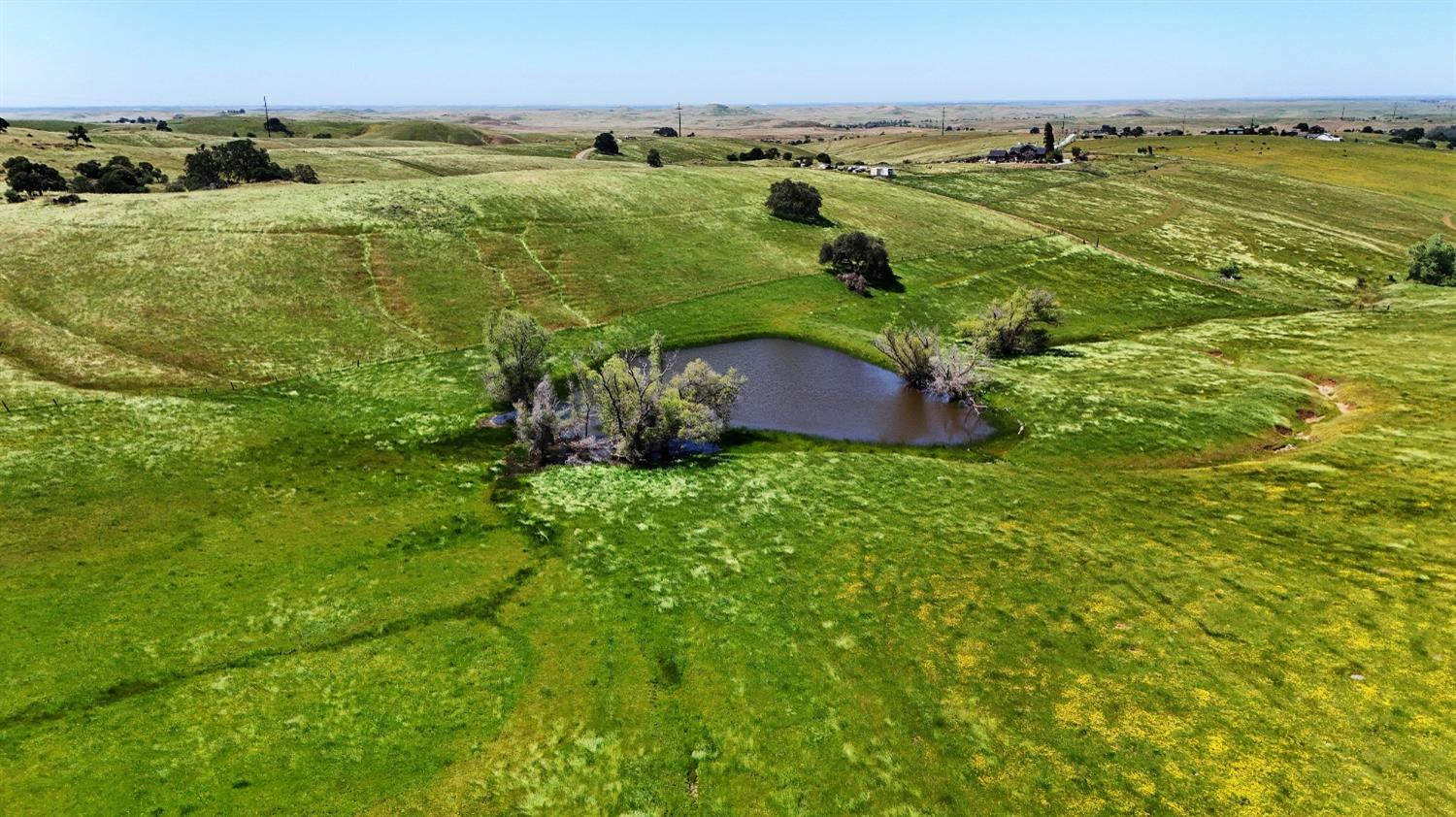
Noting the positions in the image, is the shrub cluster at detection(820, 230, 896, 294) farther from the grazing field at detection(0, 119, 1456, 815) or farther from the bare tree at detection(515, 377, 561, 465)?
the bare tree at detection(515, 377, 561, 465)

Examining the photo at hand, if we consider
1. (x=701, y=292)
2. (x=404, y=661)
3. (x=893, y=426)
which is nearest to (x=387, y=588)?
(x=404, y=661)

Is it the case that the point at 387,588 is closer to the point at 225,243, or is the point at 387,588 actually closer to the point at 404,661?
the point at 404,661

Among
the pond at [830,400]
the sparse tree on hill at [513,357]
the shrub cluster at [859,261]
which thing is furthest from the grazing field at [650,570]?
the shrub cluster at [859,261]

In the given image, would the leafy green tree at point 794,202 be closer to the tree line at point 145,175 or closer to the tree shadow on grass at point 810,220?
the tree shadow on grass at point 810,220

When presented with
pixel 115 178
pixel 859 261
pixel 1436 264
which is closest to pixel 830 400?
pixel 859 261

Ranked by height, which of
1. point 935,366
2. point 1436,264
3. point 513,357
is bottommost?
point 935,366

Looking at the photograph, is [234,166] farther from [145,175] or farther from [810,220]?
[810,220]

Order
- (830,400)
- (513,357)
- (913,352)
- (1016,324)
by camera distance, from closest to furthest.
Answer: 1. (513,357)
2. (830,400)
3. (913,352)
4. (1016,324)
